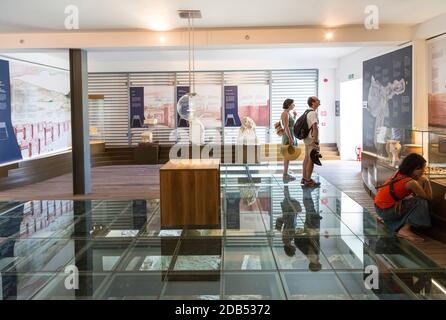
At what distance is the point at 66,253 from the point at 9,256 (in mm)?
562

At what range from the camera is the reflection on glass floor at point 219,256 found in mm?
3816

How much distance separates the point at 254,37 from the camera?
830 centimetres

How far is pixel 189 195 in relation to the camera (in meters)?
5.75

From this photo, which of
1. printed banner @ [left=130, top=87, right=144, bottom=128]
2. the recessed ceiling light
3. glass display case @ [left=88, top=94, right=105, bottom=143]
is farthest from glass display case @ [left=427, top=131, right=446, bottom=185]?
glass display case @ [left=88, top=94, right=105, bottom=143]

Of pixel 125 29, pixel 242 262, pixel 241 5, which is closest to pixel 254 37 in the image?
pixel 241 5

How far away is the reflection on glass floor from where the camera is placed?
3.82 meters

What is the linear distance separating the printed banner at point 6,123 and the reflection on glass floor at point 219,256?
10.7 feet

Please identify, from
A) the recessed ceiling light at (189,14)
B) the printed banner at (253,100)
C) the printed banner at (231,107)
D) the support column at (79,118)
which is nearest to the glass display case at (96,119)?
the printed banner at (231,107)

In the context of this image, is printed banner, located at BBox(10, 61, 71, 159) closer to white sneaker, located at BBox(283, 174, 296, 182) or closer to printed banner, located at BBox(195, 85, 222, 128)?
printed banner, located at BBox(195, 85, 222, 128)

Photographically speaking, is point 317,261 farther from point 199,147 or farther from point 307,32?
point 199,147

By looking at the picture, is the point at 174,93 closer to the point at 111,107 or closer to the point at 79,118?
the point at 111,107

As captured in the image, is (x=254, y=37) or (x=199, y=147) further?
(x=199, y=147)

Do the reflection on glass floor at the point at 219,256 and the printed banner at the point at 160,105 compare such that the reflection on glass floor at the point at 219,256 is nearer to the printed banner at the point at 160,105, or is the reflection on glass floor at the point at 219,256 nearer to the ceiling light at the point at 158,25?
the ceiling light at the point at 158,25

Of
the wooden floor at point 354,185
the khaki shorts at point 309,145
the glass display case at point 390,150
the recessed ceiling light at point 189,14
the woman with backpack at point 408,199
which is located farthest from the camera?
the khaki shorts at point 309,145
